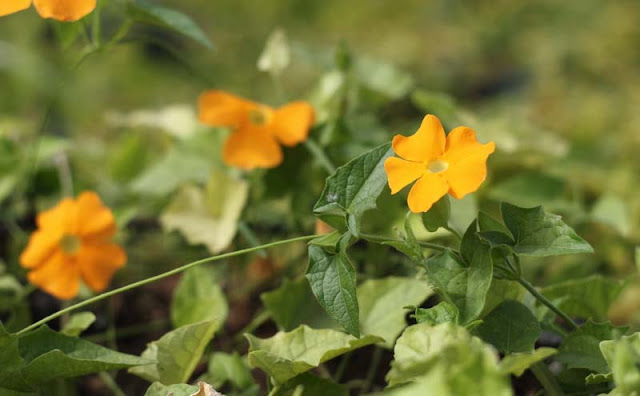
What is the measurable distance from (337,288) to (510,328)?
0.39 ft

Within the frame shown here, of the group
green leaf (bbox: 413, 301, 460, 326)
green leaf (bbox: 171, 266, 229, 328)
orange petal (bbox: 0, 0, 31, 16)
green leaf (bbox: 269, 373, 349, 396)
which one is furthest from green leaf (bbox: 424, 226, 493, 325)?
orange petal (bbox: 0, 0, 31, 16)

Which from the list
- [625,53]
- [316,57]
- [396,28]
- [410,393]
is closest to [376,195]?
[410,393]

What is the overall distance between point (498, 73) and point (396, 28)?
0.32 meters

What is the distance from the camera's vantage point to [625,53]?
172 cm

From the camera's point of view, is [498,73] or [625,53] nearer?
[625,53]

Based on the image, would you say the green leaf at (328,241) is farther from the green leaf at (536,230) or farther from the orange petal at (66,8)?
the orange petal at (66,8)

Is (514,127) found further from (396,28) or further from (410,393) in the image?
(396,28)

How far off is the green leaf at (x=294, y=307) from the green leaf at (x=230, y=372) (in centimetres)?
5

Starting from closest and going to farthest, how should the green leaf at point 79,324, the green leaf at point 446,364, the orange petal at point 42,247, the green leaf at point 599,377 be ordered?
the green leaf at point 446,364 → the green leaf at point 599,377 → the green leaf at point 79,324 → the orange petal at point 42,247

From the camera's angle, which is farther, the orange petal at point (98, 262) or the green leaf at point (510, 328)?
the orange petal at point (98, 262)

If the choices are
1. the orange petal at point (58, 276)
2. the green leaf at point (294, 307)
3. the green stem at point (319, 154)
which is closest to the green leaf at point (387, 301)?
the green leaf at point (294, 307)

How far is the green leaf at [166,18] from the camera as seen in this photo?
0.59 metres

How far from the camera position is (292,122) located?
0.71 m

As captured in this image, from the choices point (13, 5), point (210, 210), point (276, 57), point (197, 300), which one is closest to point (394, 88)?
point (276, 57)
